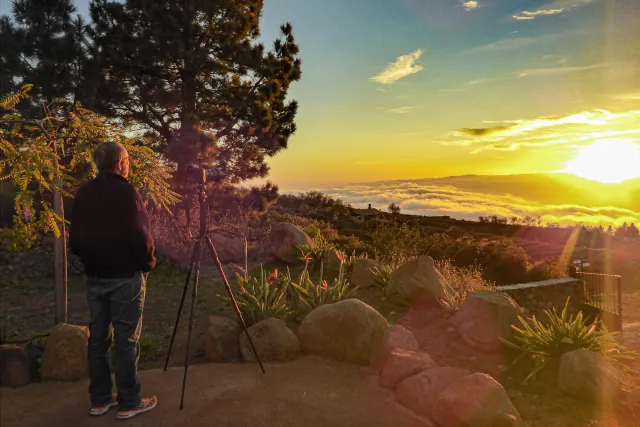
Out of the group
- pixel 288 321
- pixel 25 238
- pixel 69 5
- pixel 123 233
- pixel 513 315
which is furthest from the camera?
pixel 69 5

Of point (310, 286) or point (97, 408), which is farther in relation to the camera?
point (310, 286)

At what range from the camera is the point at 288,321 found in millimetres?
6715

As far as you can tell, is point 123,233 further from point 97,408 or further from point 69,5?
point 69,5

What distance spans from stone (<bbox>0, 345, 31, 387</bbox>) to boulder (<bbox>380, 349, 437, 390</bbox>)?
359 centimetres

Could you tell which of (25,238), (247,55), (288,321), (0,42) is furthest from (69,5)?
(288,321)

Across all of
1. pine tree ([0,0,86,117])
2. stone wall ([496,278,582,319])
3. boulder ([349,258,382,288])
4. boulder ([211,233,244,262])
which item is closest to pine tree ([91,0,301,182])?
pine tree ([0,0,86,117])

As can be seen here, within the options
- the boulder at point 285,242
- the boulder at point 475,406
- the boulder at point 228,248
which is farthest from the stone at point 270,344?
the boulder at point 228,248

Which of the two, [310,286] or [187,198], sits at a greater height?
[187,198]

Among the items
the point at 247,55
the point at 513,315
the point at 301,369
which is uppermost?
the point at 247,55

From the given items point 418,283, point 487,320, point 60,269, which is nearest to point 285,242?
point 418,283

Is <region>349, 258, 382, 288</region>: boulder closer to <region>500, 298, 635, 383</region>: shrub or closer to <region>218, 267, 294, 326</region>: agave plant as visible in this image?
<region>218, 267, 294, 326</region>: agave plant

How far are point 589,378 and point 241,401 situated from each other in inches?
136

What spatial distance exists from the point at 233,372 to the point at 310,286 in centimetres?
230

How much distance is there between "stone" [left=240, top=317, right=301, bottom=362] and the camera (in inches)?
214
